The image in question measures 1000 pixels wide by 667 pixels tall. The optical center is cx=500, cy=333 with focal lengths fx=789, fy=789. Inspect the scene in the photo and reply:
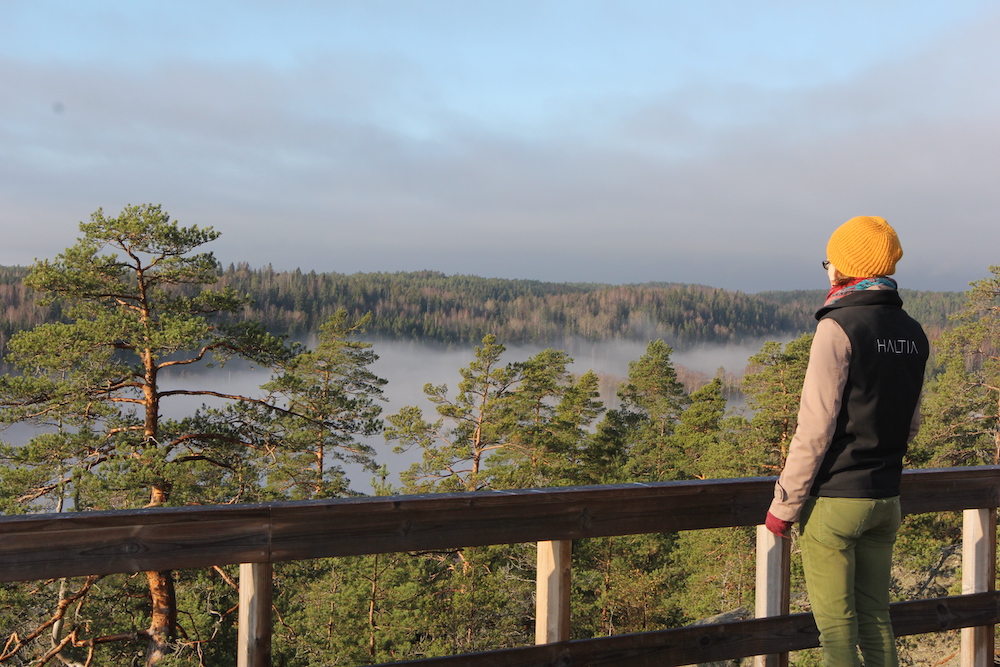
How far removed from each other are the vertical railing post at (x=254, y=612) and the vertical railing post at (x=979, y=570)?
244cm

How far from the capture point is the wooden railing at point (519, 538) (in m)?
1.77

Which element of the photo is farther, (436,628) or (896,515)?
(436,628)

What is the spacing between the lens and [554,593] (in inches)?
87.0

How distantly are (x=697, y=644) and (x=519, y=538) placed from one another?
26.9 inches

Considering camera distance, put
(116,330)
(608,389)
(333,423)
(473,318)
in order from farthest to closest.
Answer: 1. (608,389)
2. (473,318)
3. (333,423)
4. (116,330)

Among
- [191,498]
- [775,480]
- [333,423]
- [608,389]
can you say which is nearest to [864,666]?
[775,480]

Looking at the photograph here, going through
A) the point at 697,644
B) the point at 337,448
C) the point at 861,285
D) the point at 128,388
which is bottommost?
the point at 337,448

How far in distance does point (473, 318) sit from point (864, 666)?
9420 centimetres

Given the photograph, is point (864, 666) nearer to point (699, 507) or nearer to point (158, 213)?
point (699, 507)

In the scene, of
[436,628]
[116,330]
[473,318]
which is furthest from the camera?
[473,318]

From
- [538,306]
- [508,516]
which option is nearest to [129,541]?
[508,516]

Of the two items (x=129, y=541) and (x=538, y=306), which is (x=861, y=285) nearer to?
(x=129, y=541)

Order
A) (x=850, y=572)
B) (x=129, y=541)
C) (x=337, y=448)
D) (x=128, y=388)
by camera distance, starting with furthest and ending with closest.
Result: (x=337, y=448) < (x=128, y=388) < (x=850, y=572) < (x=129, y=541)

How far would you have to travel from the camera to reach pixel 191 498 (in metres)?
14.5
